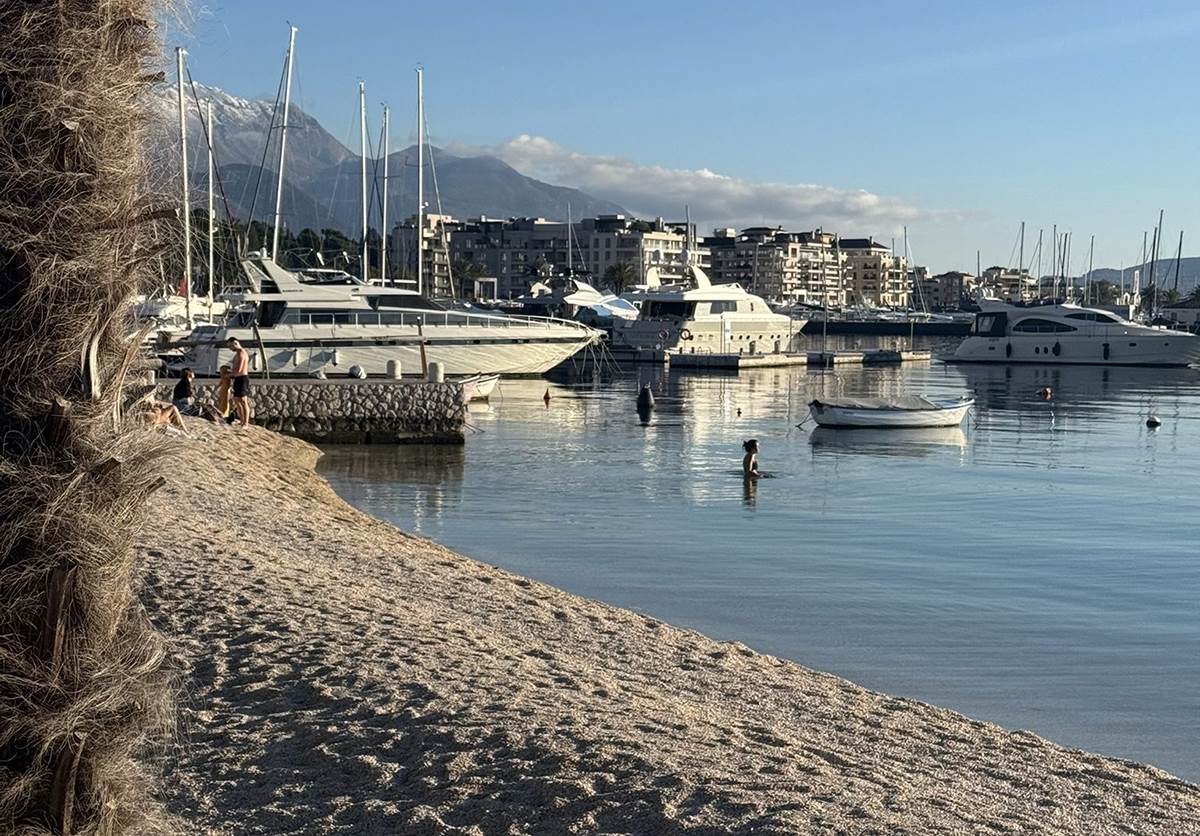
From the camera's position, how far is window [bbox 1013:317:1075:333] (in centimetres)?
8844

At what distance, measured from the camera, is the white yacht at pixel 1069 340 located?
279 feet

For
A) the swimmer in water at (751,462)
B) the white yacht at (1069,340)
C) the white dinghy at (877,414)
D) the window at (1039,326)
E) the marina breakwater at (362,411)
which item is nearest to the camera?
the swimmer in water at (751,462)

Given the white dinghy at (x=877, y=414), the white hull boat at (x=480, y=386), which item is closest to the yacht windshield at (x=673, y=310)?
the white hull boat at (x=480, y=386)

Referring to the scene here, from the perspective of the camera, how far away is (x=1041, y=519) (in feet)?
79.9

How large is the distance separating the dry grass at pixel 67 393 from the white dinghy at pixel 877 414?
36803mm

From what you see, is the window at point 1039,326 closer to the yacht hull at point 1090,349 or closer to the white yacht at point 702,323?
the yacht hull at point 1090,349

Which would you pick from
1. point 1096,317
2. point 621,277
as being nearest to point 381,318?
point 1096,317

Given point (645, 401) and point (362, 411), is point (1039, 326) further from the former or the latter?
point (362, 411)

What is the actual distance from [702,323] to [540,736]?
72907mm

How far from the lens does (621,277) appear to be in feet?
568

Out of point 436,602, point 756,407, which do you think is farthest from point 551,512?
point 756,407

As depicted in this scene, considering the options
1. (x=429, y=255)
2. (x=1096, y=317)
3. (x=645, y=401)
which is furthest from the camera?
(x=429, y=255)

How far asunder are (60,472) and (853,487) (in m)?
25.4

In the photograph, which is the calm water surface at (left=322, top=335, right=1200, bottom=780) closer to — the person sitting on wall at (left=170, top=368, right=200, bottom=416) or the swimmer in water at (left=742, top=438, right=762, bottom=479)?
the swimmer in water at (left=742, top=438, right=762, bottom=479)
